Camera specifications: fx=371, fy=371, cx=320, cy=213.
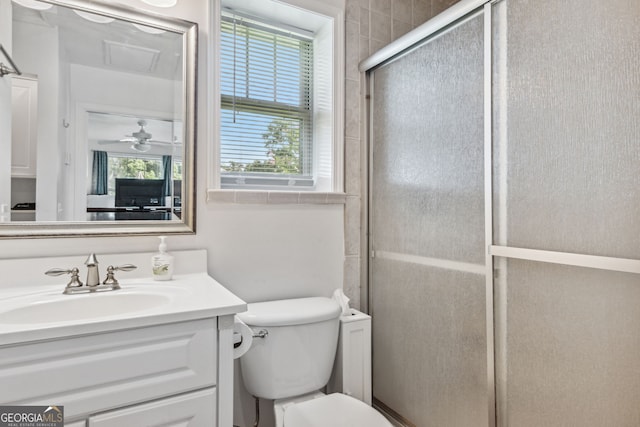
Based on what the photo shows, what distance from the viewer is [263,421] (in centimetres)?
159

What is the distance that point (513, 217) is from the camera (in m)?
1.17

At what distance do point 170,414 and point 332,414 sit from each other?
1.79ft

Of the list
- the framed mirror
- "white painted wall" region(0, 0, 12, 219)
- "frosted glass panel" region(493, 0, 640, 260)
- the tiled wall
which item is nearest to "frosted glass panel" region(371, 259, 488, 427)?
the tiled wall

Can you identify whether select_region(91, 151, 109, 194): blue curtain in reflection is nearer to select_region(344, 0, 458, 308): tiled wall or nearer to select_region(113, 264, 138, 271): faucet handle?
select_region(113, 264, 138, 271): faucet handle

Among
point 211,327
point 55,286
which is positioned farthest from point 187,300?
point 55,286

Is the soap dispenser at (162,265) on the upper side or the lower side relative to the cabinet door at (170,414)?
upper

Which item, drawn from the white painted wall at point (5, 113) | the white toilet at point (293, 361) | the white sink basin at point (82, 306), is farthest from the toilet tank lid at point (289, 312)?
the white painted wall at point (5, 113)

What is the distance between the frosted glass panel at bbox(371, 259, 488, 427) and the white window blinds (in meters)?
0.69

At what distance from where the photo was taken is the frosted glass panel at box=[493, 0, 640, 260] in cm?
91

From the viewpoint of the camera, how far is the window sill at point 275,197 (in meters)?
1.53

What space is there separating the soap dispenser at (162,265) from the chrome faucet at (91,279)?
10 centimetres

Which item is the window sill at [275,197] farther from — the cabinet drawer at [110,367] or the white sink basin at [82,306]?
the cabinet drawer at [110,367]

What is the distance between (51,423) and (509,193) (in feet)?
4.46

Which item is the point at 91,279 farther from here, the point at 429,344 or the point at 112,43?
the point at 429,344
